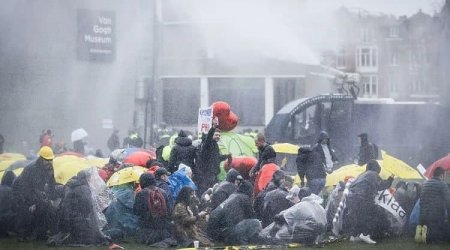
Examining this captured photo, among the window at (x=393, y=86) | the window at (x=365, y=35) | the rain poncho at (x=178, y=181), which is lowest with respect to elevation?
the rain poncho at (x=178, y=181)

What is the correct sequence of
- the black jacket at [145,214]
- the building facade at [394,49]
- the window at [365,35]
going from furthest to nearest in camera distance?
1. the window at [365,35]
2. the building facade at [394,49]
3. the black jacket at [145,214]

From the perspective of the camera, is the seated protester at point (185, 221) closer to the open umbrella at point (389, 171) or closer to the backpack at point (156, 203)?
the backpack at point (156, 203)

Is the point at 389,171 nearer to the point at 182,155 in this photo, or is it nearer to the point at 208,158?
the point at 208,158

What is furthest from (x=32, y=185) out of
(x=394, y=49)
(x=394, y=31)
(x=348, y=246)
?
(x=394, y=49)

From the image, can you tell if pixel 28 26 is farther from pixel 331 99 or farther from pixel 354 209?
pixel 354 209

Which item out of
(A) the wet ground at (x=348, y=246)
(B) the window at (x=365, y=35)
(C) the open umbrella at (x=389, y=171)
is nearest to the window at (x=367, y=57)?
(B) the window at (x=365, y=35)

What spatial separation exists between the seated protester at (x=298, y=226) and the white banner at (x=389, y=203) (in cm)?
96

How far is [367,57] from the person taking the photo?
3141cm

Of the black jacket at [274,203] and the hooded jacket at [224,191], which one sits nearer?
the black jacket at [274,203]

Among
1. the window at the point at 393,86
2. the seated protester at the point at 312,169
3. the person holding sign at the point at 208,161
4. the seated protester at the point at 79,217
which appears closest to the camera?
the seated protester at the point at 79,217

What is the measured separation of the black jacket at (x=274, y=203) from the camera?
37.2 ft

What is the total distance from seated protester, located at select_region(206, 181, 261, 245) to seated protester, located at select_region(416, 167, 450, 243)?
2257 millimetres

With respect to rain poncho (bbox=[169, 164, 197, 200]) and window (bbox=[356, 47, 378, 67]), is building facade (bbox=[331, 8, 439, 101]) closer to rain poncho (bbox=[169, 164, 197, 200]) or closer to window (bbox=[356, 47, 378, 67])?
window (bbox=[356, 47, 378, 67])

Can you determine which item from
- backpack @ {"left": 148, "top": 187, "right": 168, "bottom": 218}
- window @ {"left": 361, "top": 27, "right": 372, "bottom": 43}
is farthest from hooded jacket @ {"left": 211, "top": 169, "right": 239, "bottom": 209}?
window @ {"left": 361, "top": 27, "right": 372, "bottom": 43}
